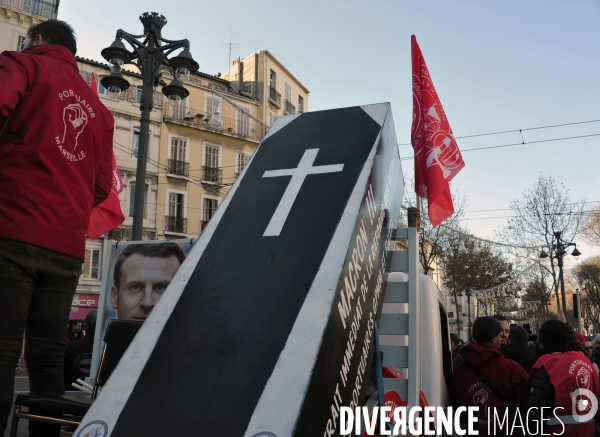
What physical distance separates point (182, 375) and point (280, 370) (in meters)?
0.34

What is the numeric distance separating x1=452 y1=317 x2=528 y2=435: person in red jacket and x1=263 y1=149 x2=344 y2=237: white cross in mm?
2637

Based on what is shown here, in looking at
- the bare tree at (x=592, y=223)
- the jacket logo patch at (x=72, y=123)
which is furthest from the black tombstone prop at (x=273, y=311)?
the bare tree at (x=592, y=223)

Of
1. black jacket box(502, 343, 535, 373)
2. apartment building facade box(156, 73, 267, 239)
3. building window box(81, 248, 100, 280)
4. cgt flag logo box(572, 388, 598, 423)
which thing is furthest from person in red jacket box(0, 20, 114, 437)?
apartment building facade box(156, 73, 267, 239)

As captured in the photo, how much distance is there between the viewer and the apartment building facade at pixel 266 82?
37.8 m

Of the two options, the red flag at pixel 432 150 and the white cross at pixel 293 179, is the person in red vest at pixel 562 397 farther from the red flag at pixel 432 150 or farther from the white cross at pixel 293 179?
the white cross at pixel 293 179

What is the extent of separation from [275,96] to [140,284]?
112 feet

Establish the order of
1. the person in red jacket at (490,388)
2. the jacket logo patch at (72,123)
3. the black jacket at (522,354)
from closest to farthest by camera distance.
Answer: the jacket logo patch at (72,123) < the person in red jacket at (490,388) < the black jacket at (522,354)

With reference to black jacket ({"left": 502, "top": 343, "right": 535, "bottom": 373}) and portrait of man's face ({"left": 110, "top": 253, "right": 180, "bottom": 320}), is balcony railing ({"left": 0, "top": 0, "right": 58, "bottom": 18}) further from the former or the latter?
black jacket ({"left": 502, "top": 343, "right": 535, "bottom": 373})

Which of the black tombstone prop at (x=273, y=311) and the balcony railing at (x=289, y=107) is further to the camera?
the balcony railing at (x=289, y=107)

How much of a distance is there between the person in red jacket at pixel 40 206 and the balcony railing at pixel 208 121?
31687 millimetres

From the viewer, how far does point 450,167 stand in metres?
4.61

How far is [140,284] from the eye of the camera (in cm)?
599

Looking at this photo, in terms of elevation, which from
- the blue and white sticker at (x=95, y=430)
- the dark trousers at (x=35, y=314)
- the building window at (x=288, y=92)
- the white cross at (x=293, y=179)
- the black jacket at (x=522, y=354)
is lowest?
the black jacket at (x=522, y=354)

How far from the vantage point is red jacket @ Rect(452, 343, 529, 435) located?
169 inches
